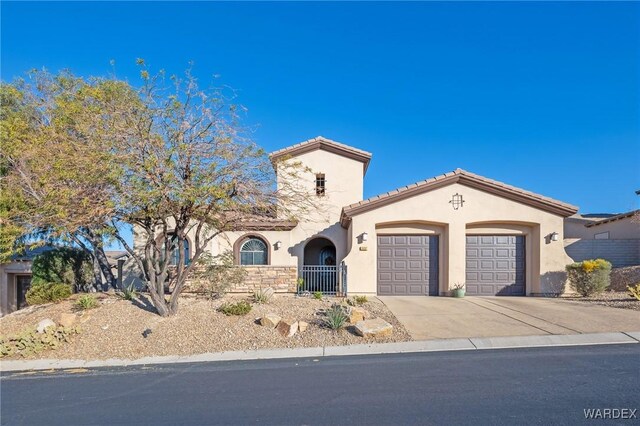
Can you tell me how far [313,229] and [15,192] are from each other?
11.7 meters

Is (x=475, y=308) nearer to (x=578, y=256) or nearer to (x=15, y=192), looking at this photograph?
(x=578, y=256)

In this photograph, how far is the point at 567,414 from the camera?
16.6ft

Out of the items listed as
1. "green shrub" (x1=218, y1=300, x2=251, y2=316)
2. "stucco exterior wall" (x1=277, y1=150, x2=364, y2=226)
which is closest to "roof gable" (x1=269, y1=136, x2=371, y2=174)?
"stucco exterior wall" (x1=277, y1=150, x2=364, y2=226)

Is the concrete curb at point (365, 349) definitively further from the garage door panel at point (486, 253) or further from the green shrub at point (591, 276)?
the garage door panel at point (486, 253)

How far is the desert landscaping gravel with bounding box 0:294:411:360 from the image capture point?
30.9ft

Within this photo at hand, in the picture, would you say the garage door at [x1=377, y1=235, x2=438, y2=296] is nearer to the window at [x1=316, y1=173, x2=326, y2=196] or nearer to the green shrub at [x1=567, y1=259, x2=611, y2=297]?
the green shrub at [x1=567, y1=259, x2=611, y2=297]

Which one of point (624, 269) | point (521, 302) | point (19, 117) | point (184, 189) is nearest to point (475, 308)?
point (521, 302)

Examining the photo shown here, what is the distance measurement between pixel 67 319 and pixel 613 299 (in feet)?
52.8

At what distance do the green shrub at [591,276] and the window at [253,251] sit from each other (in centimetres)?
Answer: 1248

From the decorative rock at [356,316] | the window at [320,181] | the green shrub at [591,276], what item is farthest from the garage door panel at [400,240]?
the decorative rock at [356,316]

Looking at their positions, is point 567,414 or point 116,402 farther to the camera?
point 116,402

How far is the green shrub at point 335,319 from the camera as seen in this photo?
9.94 meters

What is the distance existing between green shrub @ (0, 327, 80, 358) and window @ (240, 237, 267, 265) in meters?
9.81

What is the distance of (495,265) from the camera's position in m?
16.4
